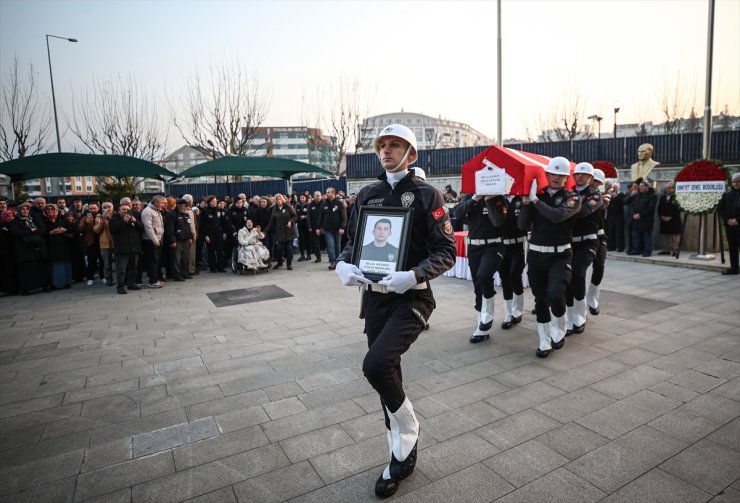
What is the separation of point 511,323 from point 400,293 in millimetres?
4131

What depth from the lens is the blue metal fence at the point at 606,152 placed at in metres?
21.5

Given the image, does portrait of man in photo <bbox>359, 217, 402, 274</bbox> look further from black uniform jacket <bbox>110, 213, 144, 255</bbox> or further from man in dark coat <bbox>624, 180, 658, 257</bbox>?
man in dark coat <bbox>624, 180, 658, 257</bbox>

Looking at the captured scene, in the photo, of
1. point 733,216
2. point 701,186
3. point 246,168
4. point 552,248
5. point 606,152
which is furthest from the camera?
point 606,152

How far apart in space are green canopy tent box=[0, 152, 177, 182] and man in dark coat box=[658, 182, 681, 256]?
47.6 feet

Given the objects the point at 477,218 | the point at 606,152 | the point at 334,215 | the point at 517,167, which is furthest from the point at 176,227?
the point at 606,152

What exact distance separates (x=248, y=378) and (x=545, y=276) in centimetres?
352

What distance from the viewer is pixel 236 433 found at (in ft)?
12.2

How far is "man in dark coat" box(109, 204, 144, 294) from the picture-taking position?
9.98m

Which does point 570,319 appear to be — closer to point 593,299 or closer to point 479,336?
point 593,299

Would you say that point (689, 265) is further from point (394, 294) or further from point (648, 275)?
point (394, 294)

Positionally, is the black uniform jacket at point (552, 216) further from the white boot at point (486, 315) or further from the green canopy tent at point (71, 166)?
the green canopy tent at point (71, 166)

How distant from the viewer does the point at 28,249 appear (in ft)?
33.4

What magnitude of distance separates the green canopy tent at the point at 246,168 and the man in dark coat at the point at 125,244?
4527mm

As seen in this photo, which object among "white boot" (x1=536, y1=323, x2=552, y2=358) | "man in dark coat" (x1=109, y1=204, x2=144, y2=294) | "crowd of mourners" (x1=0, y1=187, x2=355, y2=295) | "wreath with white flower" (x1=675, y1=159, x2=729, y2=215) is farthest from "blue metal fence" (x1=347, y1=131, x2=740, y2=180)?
"white boot" (x1=536, y1=323, x2=552, y2=358)
